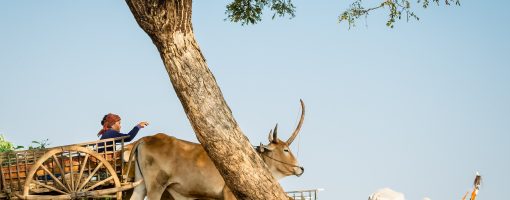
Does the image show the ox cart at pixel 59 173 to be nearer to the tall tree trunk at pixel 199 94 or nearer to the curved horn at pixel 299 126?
the tall tree trunk at pixel 199 94

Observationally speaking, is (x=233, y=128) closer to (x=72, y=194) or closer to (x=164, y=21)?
(x=164, y=21)

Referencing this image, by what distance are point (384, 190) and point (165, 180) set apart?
5658mm

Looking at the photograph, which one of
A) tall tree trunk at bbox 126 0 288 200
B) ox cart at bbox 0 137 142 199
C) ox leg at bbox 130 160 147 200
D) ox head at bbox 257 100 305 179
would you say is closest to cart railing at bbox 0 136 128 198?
ox cart at bbox 0 137 142 199

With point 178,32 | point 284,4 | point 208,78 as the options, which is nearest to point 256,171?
point 208,78

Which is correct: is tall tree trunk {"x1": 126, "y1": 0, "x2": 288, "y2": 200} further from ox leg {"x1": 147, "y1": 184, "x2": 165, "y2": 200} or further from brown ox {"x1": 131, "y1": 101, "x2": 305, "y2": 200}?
ox leg {"x1": 147, "y1": 184, "x2": 165, "y2": 200}

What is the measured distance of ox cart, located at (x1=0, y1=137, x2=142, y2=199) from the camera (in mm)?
12422

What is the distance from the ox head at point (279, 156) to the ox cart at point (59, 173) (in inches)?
108

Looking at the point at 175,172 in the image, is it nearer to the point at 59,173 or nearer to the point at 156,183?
the point at 156,183

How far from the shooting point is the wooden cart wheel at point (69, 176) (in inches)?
487

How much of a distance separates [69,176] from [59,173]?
0.27m

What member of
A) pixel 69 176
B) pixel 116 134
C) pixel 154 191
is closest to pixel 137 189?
pixel 154 191

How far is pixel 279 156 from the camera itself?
574 inches

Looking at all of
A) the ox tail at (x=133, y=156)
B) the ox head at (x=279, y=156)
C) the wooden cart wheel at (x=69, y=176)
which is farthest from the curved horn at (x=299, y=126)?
the wooden cart wheel at (x=69, y=176)

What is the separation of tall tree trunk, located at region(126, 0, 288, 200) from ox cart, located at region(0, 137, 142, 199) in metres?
2.10
